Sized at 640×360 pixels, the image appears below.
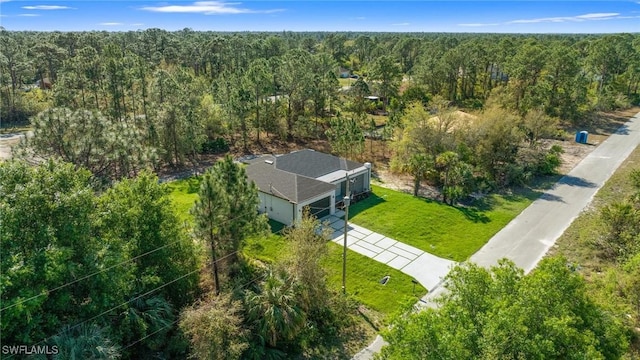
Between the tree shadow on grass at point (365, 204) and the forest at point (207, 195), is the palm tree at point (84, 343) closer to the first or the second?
the forest at point (207, 195)

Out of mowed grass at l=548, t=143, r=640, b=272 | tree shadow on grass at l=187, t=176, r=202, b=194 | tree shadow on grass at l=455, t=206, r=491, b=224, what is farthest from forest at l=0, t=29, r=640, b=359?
tree shadow on grass at l=187, t=176, r=202, b=194

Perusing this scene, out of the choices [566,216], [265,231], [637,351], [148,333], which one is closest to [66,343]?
[148,333]

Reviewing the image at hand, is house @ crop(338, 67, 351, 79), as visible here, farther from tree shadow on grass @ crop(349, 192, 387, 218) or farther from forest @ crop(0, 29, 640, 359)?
tree shadow on grass @ crop(349, 192, 387, 218)

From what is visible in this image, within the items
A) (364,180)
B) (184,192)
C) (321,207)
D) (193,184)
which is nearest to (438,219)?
(364,180)

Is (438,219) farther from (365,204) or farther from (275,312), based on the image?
(275,312)

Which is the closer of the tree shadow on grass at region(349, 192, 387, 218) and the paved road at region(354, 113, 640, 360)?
the paved road at region(354, 113, 640, 360)

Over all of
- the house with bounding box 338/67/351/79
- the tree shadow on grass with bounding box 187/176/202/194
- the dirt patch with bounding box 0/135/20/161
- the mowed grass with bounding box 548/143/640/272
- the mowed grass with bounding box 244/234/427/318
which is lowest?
the mowed grass with bounding box 244/234/427/318

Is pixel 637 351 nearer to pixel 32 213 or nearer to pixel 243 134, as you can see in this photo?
pixel 32 213
